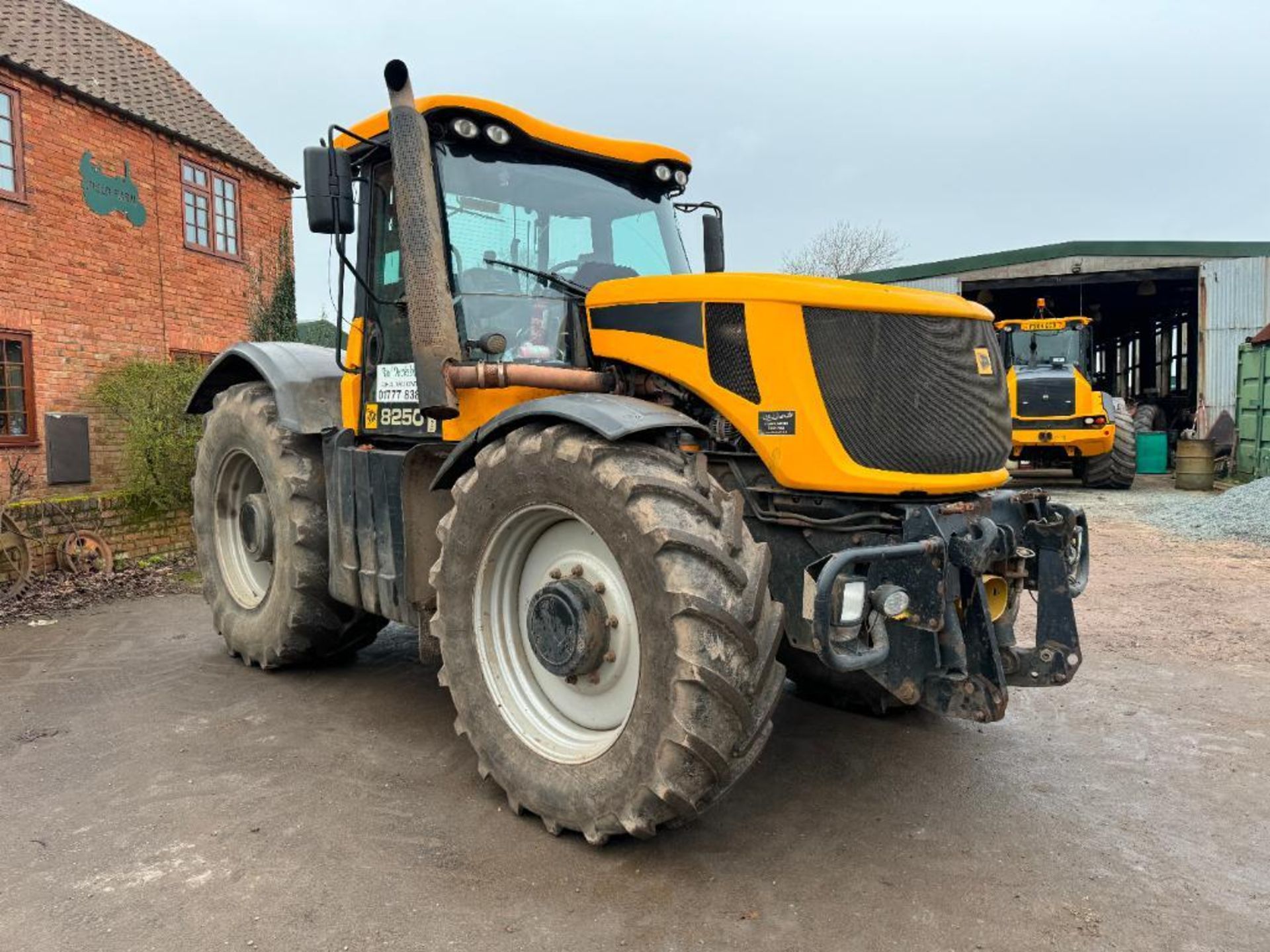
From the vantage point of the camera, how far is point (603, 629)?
3.17m

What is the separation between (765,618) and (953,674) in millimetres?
720

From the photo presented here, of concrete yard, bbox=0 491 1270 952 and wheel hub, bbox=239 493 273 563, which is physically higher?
wheel hub, bbox=239 493 273 563

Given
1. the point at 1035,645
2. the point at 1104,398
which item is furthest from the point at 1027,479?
the point at 1035,645

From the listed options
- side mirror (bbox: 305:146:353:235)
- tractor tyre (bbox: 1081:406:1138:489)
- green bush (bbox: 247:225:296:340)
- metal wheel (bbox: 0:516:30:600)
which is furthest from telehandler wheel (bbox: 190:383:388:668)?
tractor tyre (bbox: 1081:406:1138:489)

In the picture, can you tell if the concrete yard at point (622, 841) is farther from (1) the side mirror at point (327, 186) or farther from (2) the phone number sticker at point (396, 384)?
(1) the side mirror at point (327, 186)

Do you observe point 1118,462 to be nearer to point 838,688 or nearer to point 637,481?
point 838,688

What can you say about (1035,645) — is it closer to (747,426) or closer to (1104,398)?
(747,426)

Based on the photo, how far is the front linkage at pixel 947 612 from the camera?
2918mm

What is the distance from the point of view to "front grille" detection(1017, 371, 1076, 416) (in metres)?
14.6

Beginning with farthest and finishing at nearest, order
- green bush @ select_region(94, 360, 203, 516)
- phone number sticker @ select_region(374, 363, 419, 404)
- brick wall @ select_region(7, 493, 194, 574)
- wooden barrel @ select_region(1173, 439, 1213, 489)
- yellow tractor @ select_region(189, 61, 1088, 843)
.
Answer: wooden barrel @ select_region(1173, 439, 1213, 489)
green bush @ select_region(94, 360, 203, 516)
brick wall @ select_region(7, 493, 194, 574)
phone number sticker @ select_region(374, 363, 419, 404)
yellow tractor @ select_region(189, 61, 1088, 843)

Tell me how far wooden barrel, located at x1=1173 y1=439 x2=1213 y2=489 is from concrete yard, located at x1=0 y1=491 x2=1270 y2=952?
38.0 ft

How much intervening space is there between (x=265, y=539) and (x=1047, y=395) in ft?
42.5

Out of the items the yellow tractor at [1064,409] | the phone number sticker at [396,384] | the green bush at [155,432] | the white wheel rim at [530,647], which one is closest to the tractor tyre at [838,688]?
the white wheel rim at [530,647]

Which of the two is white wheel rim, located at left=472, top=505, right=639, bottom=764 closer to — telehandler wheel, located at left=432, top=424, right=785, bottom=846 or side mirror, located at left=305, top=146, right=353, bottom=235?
telehandler wheel, located at left=432, top=424, right=785, bottom=846
